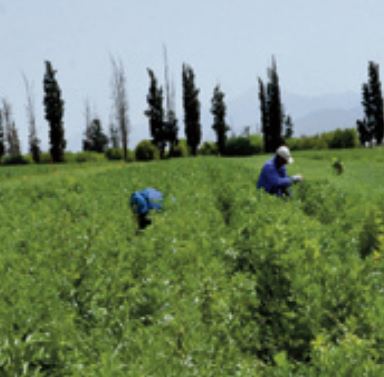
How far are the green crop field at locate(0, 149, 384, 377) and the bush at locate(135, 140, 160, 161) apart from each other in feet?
176

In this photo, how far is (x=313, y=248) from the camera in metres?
6.64

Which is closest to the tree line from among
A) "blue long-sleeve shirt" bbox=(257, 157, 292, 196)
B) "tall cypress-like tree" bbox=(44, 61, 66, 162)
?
"tall cypress-like tree" bbox=(44, 61, 66, 162)

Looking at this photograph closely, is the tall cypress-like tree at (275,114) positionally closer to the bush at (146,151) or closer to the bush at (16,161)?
the bush at (146,151)

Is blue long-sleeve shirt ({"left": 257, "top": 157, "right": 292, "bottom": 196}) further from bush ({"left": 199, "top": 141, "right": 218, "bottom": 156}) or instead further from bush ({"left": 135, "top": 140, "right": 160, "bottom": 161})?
bush ({"left": 199, "top": 141, "right": 218, "bottom": 156})

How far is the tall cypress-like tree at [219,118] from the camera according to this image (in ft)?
226

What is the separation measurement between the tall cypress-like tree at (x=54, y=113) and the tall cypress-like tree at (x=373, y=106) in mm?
35061

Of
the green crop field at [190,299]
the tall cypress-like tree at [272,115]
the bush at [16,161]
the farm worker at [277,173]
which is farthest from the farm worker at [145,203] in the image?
the bush at [16,161]

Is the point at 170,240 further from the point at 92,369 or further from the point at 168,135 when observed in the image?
the point at 168,135

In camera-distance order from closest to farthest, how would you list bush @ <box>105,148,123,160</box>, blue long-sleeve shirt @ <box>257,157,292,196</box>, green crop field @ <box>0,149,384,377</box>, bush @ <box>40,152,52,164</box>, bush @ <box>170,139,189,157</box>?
green crop field @ <box>0,149,384,377</box> < blue long-sleeve shirt @ <box>257,157,292,196</box> < bush @ <box>170,139,189,157</box> < bush @ <box>105,148,123,160</box> < bush @ <box>40,152,52,164</box>

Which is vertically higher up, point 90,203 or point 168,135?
point 168,135

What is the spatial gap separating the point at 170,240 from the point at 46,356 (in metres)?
3.36

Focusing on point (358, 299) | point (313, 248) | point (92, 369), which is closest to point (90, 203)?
point (313, 248)

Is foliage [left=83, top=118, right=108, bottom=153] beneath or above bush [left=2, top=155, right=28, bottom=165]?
above

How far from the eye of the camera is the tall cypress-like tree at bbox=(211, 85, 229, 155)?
68.8 metres
